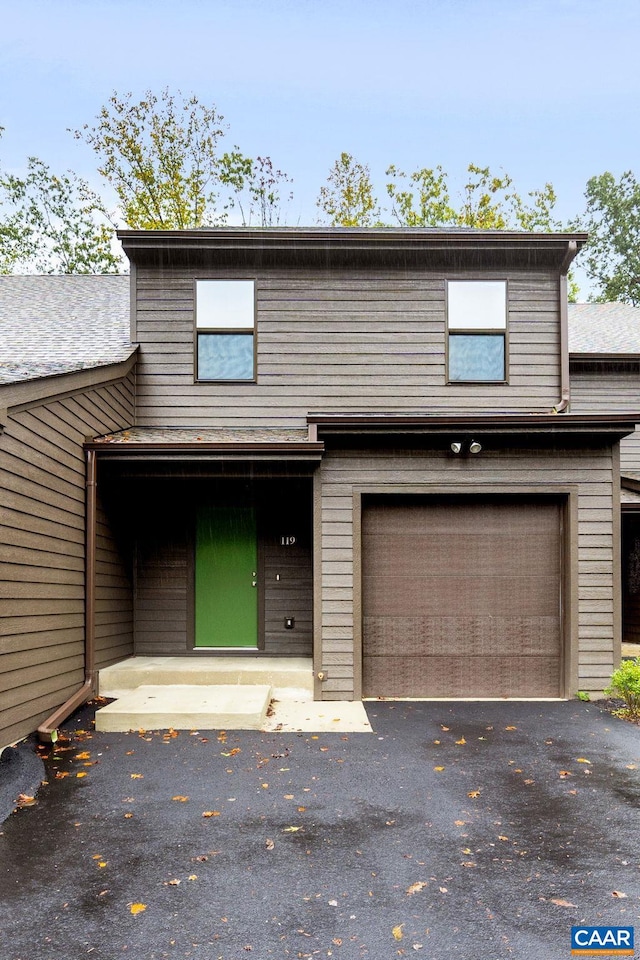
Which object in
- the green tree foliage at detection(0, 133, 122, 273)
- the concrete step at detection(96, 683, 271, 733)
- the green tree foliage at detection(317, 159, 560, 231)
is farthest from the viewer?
the green tree foliage at detection(0, 133, 122, 273)

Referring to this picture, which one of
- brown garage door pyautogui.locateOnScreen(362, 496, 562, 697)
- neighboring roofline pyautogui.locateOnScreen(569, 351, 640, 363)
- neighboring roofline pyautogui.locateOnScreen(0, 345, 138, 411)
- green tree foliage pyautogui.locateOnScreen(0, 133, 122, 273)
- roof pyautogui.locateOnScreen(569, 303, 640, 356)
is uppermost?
green tree foliage pyautogui.locateOnScreen(0, 133, 122, 273)

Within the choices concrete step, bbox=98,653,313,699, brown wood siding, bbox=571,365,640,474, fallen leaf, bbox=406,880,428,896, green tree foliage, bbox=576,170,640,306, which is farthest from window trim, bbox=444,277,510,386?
green tree foliage, bbox=576,170,640,306

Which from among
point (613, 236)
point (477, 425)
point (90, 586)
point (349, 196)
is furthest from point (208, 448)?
point (613, 236)

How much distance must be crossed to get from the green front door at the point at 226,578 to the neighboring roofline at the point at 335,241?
3.21m

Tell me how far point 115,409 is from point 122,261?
12.1 metres

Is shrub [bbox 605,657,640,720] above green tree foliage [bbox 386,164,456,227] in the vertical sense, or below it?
below

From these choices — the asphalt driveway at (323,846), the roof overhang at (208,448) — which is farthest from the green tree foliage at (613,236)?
the asphalt driveway at (323,846)

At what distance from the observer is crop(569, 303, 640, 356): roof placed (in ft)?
32.6

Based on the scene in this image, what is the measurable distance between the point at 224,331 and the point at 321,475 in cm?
256

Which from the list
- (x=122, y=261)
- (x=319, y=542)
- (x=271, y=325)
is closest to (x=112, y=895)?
(x=319, y=542)

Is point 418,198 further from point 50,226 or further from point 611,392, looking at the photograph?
point 50,226

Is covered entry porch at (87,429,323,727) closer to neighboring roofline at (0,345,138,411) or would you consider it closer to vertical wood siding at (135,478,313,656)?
vertical wood siding at (135,478,313,656)

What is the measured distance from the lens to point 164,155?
54.5ft

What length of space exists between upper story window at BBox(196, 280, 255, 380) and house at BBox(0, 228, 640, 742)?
28 millimetres
